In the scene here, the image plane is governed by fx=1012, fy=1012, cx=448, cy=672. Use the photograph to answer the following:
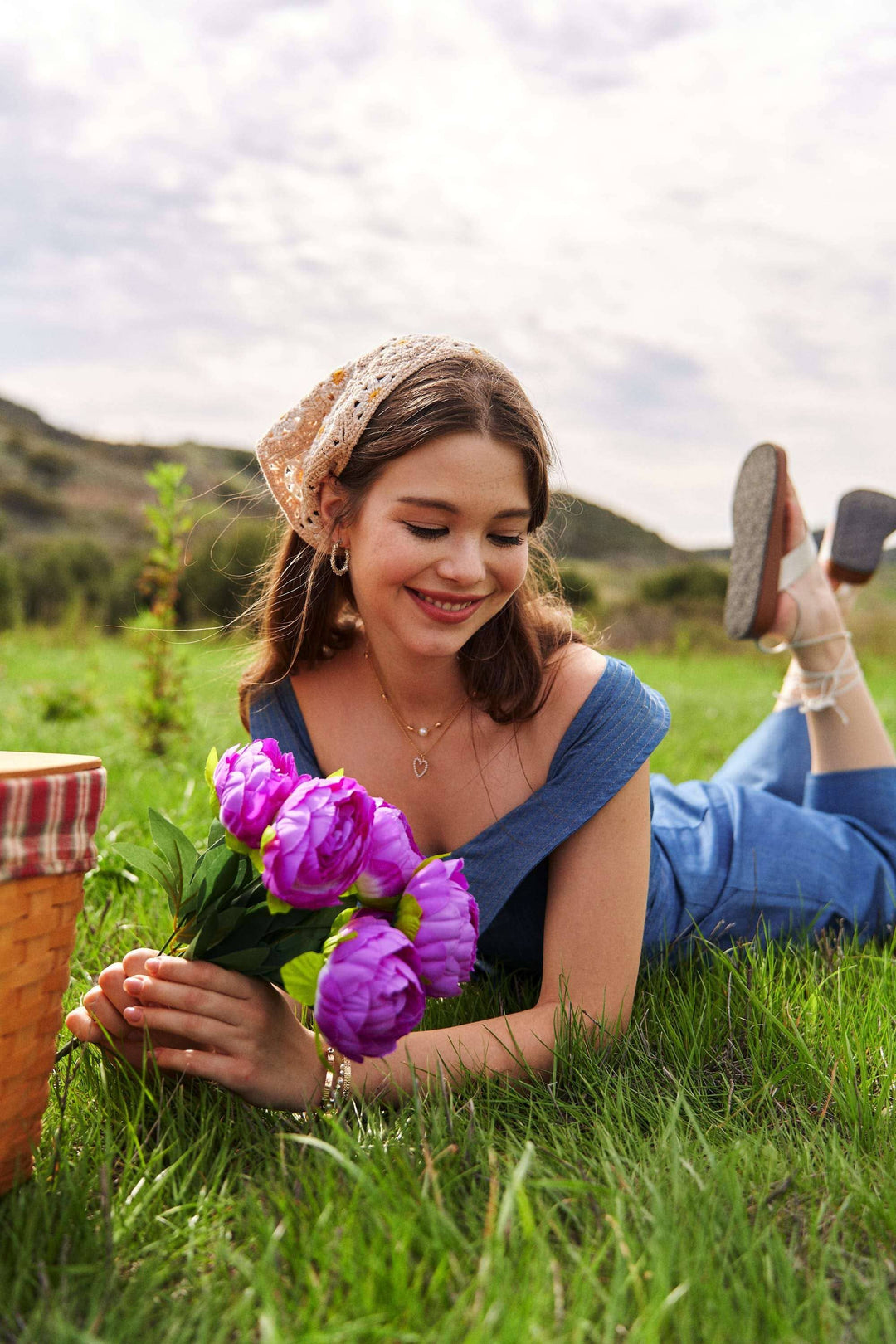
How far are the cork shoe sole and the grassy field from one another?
145cm

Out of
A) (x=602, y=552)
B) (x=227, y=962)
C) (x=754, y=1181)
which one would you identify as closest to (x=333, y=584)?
(x=227, y=962)

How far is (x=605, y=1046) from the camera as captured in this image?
174 cm

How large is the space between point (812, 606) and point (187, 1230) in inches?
104

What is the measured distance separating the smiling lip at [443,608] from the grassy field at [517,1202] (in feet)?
2.62

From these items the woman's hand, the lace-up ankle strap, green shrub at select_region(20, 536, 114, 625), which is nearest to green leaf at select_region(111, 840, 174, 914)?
the woman's hand

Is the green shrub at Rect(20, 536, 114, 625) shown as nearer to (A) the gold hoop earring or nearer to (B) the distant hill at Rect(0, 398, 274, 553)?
(B) the distant hill at Rect(0, 398, 274, 553)

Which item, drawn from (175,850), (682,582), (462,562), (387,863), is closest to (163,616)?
(462,562)

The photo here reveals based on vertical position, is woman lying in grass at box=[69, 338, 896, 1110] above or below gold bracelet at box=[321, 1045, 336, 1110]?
above

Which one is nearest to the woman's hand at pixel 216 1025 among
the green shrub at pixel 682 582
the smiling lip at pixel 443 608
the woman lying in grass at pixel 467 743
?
the woman lying in grass at pixel 467 743

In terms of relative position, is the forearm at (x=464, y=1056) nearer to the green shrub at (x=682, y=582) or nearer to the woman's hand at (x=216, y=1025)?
the woman's hand at (x=216, y=1025)

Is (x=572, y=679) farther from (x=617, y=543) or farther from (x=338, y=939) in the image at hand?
(x=617, y=543)

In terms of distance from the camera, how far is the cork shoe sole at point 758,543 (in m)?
3.19

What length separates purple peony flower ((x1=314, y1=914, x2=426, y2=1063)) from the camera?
4.02 feet

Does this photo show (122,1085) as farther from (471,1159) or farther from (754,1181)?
(754,1181)
